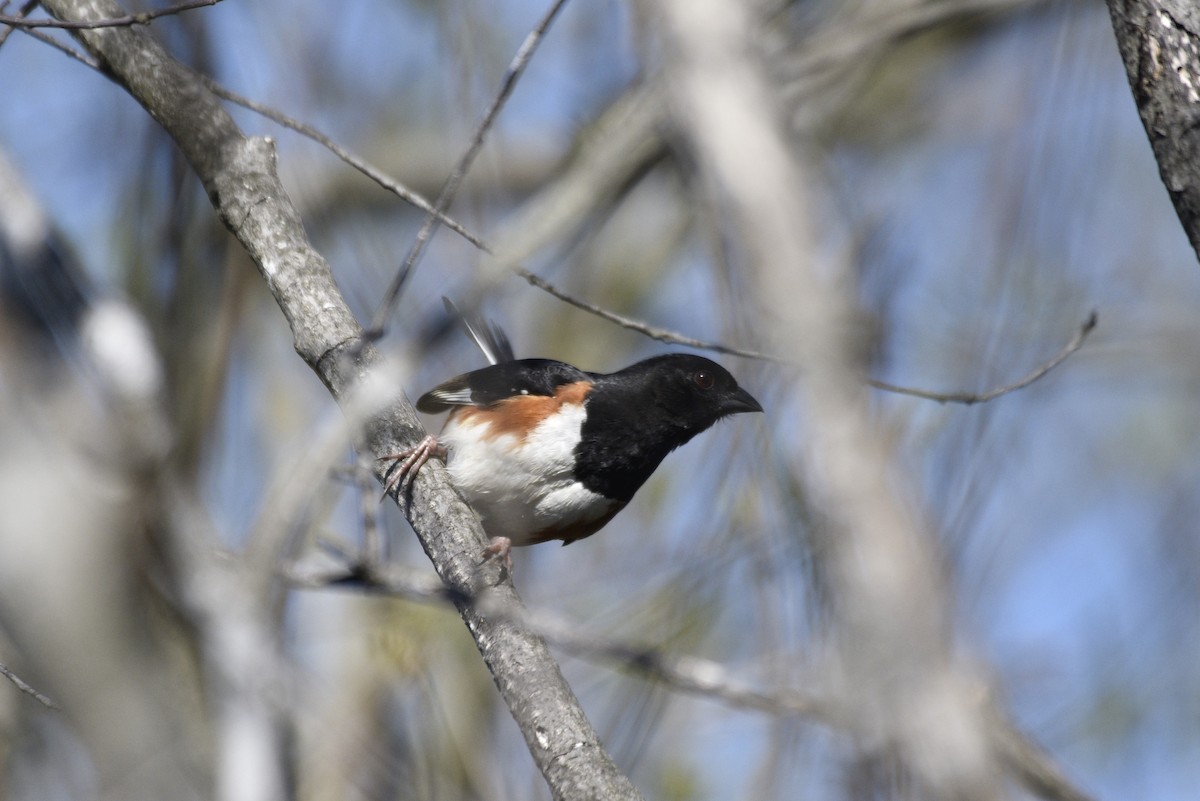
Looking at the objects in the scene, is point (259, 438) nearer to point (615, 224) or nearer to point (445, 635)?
point (445, 635)

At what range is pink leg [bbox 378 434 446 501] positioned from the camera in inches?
100

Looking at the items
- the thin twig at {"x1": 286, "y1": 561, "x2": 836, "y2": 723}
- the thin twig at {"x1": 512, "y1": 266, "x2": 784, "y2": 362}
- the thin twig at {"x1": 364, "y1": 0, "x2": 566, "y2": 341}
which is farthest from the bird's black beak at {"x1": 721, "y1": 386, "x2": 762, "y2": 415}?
the thin twig at {"x1": 364, "y1": 0, "x2": 566, "y2": 341}

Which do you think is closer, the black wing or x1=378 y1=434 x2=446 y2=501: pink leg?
x1=378 y1=434 x2=446 y2=501: pink leg

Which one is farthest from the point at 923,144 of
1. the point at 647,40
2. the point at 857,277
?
the point at 857,277

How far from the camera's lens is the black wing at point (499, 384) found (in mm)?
4105

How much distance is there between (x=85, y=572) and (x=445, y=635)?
198 inches

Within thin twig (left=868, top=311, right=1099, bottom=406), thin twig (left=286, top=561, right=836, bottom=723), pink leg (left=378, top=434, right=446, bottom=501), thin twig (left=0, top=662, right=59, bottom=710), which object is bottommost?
thin twig (left=286, top=561, right=836, bottom=723)

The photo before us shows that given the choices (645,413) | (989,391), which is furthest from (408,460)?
(645,413)

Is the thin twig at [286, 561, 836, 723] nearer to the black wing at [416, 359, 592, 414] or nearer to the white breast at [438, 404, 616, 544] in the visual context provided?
the white breast at [438, 404, 616, 544]

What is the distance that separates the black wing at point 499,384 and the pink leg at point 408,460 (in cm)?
144

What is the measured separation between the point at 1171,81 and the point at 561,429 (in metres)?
2.34

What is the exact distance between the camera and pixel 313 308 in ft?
8.11

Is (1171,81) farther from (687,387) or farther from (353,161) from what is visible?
(687,387)

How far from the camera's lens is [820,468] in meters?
1.76
